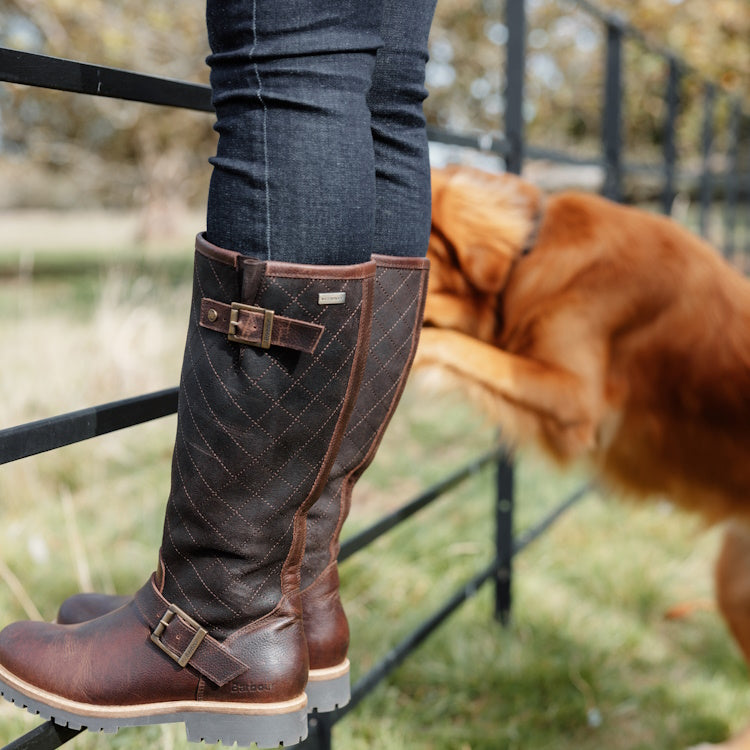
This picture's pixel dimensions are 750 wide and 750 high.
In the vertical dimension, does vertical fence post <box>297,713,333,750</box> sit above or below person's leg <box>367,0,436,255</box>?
below

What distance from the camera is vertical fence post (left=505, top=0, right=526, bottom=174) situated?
7.05 feet

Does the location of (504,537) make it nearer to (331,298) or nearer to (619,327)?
(619,327)

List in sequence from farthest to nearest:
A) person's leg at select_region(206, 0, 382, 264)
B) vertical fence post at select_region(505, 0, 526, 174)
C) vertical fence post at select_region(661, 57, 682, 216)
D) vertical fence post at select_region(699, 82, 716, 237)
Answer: vertical fence post at select_region(699, 82, 716, 237)
vertical fence post at select_region(661, 57, 682, 216)
vertical fence post at select_region(505, 0, 526, 174)
person's leg at select_region(206, 0, 382, 264)

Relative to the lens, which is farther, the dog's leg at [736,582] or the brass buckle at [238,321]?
the dog's leg at [736,582]

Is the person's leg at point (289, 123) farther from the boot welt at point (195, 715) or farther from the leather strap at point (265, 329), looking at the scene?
the boot welt at point (195, 715)

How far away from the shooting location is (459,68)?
5.61 m

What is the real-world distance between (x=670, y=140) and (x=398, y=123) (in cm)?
342

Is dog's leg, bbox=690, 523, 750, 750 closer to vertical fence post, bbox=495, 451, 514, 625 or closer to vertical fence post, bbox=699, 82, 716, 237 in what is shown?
vertical fence post, bbox=495, 451, 514, 625

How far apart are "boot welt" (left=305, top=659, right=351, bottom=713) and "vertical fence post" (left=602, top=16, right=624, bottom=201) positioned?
2.46 metres

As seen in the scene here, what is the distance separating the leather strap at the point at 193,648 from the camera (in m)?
0.84

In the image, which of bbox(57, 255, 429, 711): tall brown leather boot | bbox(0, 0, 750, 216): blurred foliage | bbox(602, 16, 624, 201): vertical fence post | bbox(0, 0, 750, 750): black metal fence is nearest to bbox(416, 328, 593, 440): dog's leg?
bbox(0, 0, 750, 750): black metal fence

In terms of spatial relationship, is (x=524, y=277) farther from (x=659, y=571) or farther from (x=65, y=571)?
(x=65, y=571)

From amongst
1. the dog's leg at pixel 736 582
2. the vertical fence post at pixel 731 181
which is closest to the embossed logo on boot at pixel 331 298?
the dog's leg at pixel 736 582

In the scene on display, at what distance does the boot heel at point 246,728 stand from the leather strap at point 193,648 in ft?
0.15
